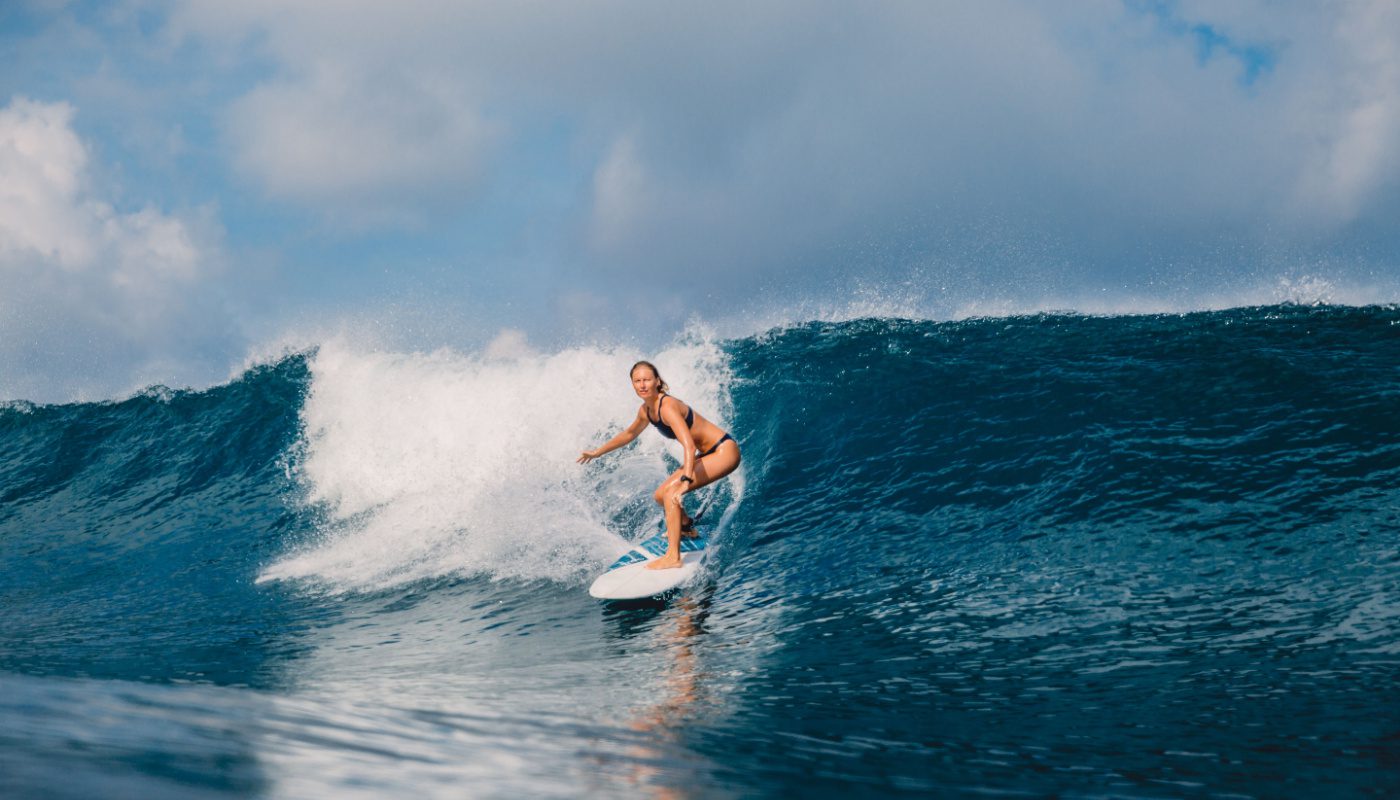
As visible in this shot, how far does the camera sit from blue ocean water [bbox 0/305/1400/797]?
282 cm

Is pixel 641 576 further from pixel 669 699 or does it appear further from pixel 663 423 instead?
pixel 669 699

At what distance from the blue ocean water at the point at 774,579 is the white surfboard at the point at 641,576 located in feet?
0.69

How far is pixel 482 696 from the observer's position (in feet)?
13.5

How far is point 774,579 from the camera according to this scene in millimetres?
6879

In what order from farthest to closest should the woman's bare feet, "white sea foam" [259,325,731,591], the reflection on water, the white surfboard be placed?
1. "white sea foam" [259,325,731,591]
2. the woman's bare feet
3. the white surfboard
4. the reflection on water

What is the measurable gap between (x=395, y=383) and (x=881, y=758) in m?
12.0

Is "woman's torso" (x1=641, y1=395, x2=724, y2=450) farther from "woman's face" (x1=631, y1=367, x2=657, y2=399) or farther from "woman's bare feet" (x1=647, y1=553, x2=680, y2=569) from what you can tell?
"woman's bare feet" (x1=647, y1=553, x2=680, y2=569)

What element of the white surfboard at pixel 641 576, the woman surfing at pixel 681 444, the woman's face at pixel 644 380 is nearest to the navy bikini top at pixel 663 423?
the woman surfing at pixel 681 444

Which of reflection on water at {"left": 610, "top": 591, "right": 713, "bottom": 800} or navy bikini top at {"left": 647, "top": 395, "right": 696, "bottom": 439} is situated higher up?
navy bikini top at {"left": 647, "top": 395, "right": 696, "bottom": 439}

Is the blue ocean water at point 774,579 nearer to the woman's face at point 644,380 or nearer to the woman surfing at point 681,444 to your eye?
the woman surfing at point 681,444

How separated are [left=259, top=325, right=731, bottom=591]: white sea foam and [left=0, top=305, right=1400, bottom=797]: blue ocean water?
7cm

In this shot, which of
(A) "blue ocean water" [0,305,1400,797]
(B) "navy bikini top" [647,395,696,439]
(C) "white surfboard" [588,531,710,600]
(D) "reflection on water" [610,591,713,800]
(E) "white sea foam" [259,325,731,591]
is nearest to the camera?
(D) "reflection on water" [610,591,713,800]

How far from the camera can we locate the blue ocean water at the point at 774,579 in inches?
111

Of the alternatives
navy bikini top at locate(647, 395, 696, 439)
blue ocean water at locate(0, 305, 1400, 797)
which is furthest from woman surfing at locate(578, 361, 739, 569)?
blue ocean water at locate(0, 305, 1400, 797)
